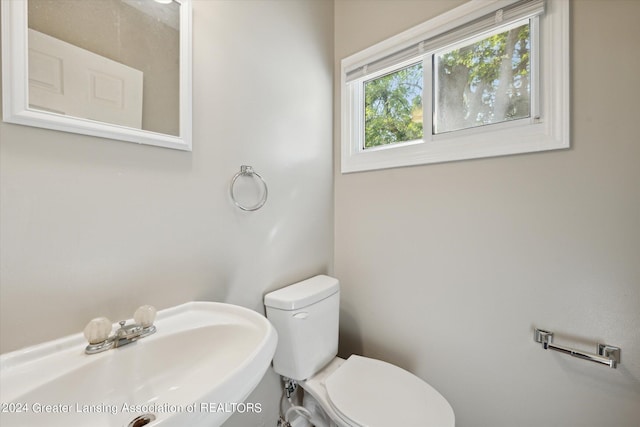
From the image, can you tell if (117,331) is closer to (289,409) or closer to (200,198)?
(200,198)

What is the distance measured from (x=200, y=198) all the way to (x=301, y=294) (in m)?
0.59

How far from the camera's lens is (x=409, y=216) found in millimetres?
1312

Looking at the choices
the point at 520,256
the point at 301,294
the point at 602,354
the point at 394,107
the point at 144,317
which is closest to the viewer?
the point at 144,317

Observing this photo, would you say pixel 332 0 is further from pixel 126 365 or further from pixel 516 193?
pixel 126 365

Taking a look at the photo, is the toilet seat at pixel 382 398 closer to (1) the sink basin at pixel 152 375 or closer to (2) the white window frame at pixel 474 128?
(1) the sink basin at pixel 152 375

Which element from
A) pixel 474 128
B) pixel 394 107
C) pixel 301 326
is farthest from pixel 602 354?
pixel 394 107

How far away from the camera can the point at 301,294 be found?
1155mm

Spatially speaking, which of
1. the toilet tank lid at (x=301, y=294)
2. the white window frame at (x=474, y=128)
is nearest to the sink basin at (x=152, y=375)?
the toilet tank lid at (x=301, y=294)

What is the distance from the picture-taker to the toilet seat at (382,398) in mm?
881

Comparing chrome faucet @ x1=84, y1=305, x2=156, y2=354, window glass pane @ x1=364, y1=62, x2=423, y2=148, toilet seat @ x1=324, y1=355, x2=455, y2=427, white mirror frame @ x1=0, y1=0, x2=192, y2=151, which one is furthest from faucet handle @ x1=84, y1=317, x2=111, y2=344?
window glass pane @ x1=364, y1=62, x2=423, y2=148

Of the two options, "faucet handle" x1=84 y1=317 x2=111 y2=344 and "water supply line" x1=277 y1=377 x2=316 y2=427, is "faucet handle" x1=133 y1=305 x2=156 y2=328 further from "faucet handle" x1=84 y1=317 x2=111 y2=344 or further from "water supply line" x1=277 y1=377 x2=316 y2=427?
"water supply line" x1=277 y1=377 x2=316 y2=427

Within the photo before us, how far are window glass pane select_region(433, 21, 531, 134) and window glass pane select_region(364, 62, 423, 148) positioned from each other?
0.35 feet

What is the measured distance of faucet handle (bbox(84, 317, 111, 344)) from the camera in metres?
0.63

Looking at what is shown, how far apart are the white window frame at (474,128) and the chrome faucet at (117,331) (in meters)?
1.16
